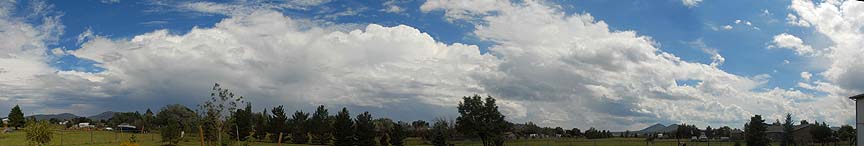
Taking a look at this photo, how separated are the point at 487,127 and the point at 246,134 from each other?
20.7 meters

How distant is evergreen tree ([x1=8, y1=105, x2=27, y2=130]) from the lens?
237 ft

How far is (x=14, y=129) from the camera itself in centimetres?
7156

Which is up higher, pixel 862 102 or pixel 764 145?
pixel 862 102

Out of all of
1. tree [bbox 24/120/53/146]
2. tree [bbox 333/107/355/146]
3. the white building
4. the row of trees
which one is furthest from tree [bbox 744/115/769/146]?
tree [bbox 24/120/53/146]

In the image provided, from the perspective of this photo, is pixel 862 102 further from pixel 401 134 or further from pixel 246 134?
pixel 246 134

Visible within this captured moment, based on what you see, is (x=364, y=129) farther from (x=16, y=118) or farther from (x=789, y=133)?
(x=789, y=133)

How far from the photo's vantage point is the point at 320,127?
6756 centimetres

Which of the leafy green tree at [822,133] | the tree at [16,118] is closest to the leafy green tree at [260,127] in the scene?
the tree at [16,118]

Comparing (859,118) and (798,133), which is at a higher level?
(859,118)

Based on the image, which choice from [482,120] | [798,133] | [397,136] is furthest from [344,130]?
[798,133]

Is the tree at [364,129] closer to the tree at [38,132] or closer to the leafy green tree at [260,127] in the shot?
the leafy green tree at [260,127]

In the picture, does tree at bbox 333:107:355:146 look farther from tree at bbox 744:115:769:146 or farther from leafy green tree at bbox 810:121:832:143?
leafy green tree at bbox 810:121:832:143

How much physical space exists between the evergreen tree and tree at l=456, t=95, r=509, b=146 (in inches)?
1809

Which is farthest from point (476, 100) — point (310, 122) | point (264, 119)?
point (264, 119)
